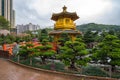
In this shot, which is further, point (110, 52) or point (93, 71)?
point (93, 71)

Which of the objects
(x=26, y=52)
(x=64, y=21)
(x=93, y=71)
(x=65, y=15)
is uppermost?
(x=65, y=15)

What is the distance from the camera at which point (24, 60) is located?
16.9 metres

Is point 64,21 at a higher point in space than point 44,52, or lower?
higher

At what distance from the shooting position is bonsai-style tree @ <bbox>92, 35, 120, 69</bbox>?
1191 centimetres

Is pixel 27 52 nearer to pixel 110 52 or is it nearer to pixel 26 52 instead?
pixel 26 52

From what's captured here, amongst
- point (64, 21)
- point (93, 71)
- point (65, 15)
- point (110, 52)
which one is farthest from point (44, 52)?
point (65, 15)

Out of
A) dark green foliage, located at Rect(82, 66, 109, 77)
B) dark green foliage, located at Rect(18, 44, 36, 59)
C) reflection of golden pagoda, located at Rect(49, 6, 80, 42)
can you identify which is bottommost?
dark green foliage, located at Rect(82, 66, 109, 77)

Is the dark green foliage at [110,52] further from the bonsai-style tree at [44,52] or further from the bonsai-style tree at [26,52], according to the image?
the bonsai-style tree at [26,52]

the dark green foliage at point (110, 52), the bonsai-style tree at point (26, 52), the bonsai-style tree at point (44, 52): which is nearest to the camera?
the dark green foliage at point (110, 52)

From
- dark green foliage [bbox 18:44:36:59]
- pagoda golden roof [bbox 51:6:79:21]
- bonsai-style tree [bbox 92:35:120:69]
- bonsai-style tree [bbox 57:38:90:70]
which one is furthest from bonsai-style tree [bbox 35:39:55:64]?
pagoda golden roof [bbox 51:6:79:21]

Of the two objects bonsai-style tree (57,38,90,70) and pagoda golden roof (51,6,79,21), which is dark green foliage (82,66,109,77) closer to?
bonsai-style tree (57,38,90,70)

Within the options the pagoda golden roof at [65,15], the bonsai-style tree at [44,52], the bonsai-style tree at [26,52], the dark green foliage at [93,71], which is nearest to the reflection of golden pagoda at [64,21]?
the pagoda golden roof at [65,15]

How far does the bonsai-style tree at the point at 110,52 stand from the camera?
11914mm

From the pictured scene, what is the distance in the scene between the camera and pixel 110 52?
12.2m
